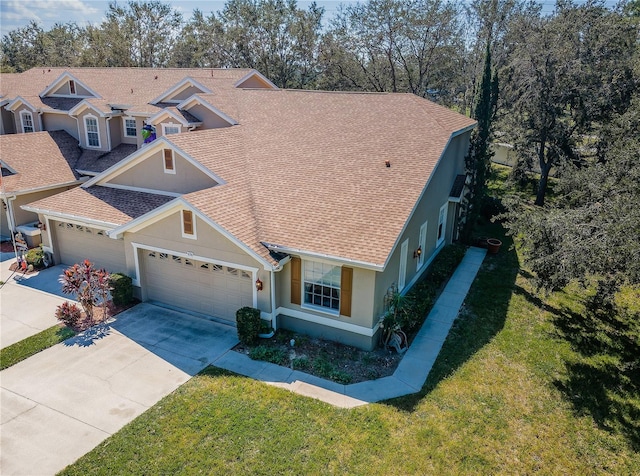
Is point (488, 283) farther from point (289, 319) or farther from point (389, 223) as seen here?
point (289, 319)

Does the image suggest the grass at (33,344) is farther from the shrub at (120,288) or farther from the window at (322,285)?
the window at (322,285)

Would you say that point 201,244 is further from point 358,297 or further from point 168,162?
point 358,297

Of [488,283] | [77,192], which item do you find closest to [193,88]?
[77,192]

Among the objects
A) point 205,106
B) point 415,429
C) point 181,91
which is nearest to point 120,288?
point 205,106

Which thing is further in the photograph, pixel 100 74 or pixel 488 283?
pixel 100 74

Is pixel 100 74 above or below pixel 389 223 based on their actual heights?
above

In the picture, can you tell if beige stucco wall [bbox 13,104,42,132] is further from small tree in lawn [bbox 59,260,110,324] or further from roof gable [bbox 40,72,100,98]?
small tree in lawn [bbox 59,260,110,324]
